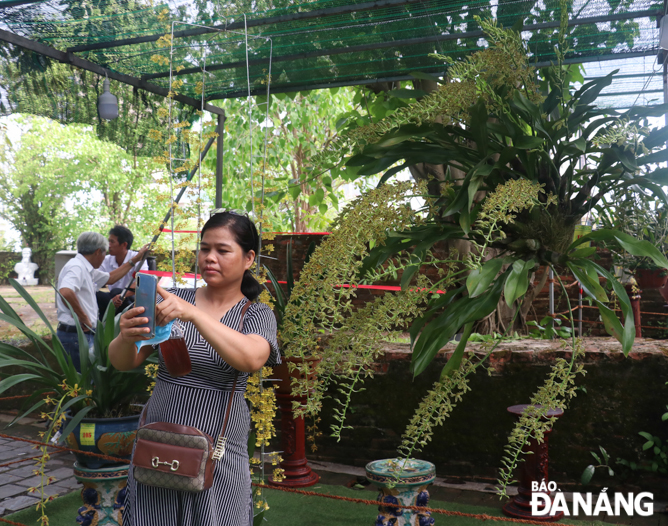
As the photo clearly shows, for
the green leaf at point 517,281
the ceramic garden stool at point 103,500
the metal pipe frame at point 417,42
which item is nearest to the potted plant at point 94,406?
the ceramic garden stool at point 103,500

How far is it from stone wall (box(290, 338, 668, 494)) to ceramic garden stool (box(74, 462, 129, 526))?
5.18ft

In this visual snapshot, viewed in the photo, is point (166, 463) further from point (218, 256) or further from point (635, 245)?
point (635, 245)

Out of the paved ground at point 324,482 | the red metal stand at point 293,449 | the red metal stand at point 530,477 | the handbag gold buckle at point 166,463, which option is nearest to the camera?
the handbag gold buckle at point 166,463

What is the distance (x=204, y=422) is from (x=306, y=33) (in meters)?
2.26

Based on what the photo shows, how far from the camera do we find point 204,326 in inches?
50.9

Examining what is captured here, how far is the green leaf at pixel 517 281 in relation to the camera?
1128mm

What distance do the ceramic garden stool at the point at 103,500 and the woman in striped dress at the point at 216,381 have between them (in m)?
1.00

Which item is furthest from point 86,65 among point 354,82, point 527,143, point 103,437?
point 527,143

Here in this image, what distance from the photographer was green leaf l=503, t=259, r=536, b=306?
3.70 feet

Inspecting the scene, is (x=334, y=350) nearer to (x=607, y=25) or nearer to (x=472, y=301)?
(x=472, y=301)

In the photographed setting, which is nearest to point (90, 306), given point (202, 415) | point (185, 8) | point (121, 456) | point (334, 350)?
point (121, 456)

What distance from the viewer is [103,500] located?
2.48 meters

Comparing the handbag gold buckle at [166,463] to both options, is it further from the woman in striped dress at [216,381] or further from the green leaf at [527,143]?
the green leaf at [527,143]

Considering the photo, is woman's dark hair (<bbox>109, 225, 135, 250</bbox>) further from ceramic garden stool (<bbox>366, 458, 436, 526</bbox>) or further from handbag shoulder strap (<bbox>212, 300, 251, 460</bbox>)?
handbag shoulder strap (<bbox>212, 300, 251, 460</bbox>)
